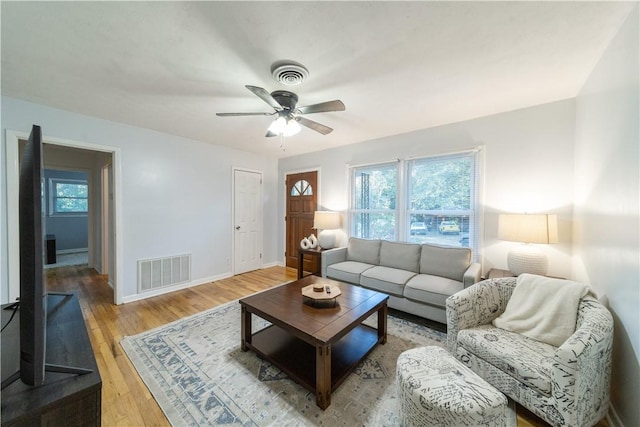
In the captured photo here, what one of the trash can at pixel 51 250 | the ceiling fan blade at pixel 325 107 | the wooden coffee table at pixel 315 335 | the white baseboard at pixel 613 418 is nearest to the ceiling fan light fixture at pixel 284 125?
the ceiling fan blade at pixel 325 107

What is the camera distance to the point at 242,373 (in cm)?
192

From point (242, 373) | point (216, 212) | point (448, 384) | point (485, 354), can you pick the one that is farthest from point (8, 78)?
point (485, 354)

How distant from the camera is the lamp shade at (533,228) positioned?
92.5 inches

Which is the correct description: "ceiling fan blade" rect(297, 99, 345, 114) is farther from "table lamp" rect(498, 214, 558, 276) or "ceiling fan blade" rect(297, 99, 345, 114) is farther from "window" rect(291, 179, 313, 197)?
"window" rect(291, 179, 313, 197)

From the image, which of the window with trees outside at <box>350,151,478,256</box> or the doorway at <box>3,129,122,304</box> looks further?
the window with trees outside at <box>350,151,478,256</box>

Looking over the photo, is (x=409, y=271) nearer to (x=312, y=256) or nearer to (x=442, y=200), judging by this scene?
(x=442, y=200)

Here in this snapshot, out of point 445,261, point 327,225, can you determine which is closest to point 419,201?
point 445,261

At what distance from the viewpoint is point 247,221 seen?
484 cm

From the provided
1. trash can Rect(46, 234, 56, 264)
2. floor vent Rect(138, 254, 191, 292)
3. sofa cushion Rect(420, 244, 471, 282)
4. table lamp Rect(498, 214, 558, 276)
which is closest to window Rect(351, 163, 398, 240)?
sofa cushion Rect(420, 244, 471, 282)

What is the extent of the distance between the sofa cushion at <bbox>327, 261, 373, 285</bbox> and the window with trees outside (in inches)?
29.5

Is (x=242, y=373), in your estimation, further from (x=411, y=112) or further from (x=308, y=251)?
(x=411, y=112)

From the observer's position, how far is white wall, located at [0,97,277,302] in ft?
9.05

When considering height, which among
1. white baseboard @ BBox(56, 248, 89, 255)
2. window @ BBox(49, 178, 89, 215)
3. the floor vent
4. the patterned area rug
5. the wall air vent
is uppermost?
the wall air vent

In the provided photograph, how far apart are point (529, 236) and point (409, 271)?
130cm
